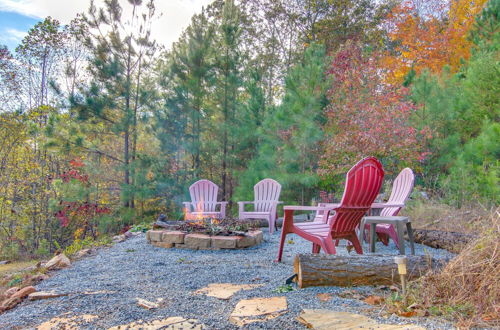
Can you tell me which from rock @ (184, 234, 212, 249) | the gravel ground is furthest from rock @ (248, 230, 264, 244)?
rock @ (184, 234, 212, 249)

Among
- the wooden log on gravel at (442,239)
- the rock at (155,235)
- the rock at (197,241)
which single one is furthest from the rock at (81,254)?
the wooden log on gravel at (442,239)

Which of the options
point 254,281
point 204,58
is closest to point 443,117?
point 204,58

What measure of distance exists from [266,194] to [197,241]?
198 centimetres

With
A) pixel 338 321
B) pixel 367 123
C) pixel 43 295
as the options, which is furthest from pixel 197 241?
pixel 367 123

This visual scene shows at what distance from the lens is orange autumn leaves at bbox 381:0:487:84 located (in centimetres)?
1029

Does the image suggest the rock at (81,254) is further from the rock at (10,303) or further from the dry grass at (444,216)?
the dry grass at (444,216)

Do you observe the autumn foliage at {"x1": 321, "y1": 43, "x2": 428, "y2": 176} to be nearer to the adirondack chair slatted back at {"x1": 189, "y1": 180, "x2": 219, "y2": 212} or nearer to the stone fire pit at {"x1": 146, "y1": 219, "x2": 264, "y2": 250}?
the adirondack chair slatted back at {"x1": 189, "y1": 180, "x2": 219, "y2": 212}

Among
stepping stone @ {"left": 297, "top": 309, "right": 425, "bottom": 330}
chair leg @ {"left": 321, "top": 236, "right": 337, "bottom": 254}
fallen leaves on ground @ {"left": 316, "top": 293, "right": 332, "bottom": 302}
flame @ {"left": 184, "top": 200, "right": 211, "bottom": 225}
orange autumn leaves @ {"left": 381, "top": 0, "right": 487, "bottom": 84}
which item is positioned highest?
orange autumn leaves @ {"left": 381, "top": 0, "right": 487, "bottom": 84}

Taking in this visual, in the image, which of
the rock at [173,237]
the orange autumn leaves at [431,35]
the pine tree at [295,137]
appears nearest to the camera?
the rock at [173,237]

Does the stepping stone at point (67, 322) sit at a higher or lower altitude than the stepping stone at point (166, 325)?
lower

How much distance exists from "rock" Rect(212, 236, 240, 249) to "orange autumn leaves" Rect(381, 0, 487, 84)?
7.81 meters

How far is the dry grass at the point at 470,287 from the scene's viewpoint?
160 centimetres

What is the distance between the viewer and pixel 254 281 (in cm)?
255

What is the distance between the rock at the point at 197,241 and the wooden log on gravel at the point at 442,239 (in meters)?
2.35
